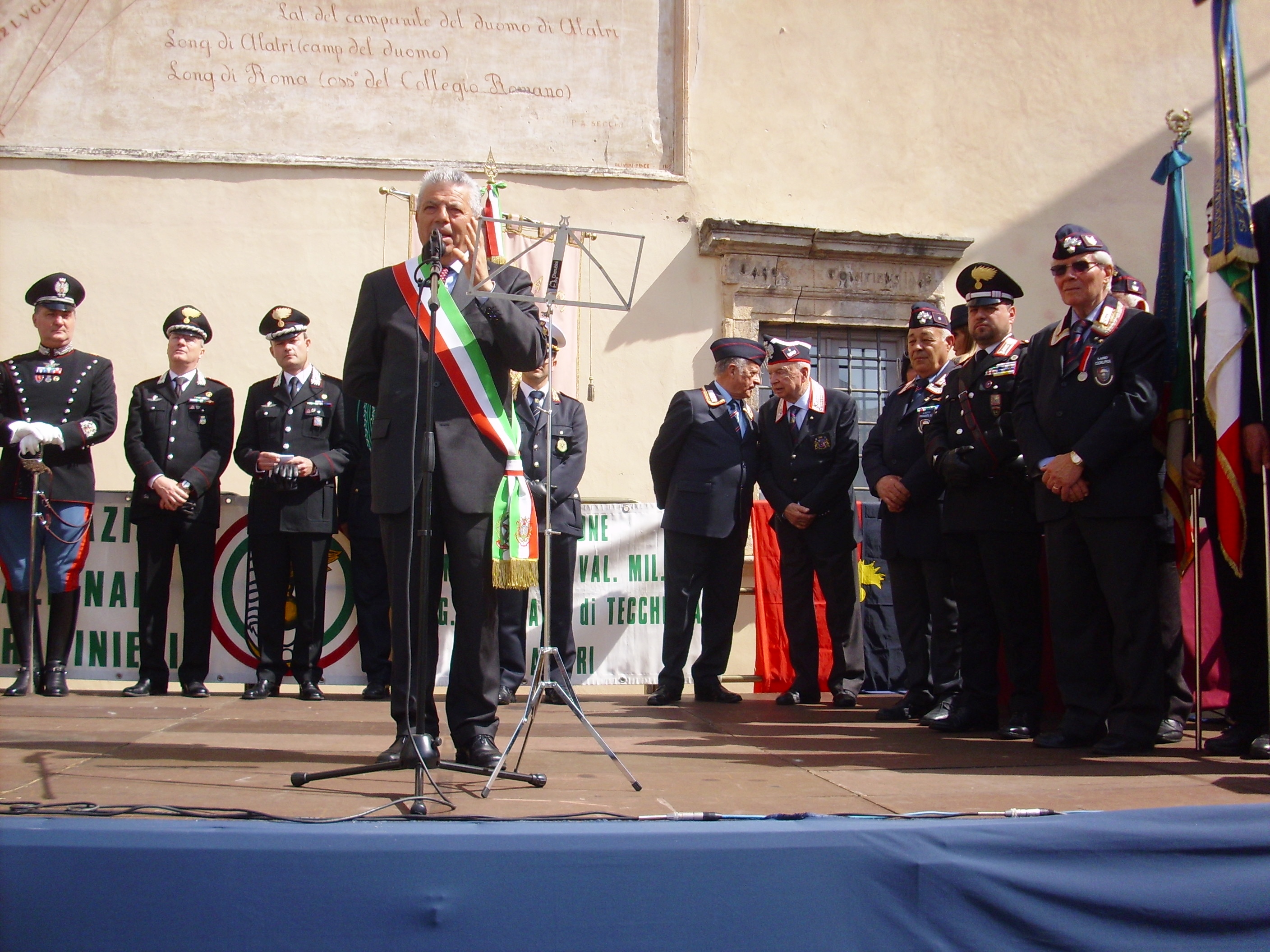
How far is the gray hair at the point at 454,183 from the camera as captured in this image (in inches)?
133

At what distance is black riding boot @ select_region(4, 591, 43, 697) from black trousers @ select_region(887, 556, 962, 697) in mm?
4465

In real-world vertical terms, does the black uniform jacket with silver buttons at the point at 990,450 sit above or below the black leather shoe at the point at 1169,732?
above

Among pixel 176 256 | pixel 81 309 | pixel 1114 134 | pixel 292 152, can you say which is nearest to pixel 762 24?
pixel 1114 134

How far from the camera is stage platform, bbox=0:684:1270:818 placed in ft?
9.67

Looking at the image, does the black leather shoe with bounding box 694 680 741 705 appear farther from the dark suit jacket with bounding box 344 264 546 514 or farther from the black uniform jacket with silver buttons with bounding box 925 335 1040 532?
the dark suit jacket with bounding box 344 264 546 514

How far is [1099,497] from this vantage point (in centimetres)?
407

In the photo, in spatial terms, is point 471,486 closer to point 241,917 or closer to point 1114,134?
point 241,917

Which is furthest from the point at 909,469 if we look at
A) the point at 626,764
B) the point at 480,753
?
the point at 480,753

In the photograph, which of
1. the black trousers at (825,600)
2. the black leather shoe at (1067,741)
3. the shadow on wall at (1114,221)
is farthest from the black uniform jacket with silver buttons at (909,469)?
the shadow on wall at (1114,221)

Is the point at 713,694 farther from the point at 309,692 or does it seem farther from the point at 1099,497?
the point at 1099,497

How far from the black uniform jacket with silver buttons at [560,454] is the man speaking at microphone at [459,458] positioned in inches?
89.3

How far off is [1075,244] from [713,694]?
305 cm

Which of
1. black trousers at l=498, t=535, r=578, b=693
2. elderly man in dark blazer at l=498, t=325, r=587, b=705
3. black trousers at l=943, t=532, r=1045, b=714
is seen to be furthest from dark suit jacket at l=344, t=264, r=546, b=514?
black trousers at l=498, t=535, r=578, b=693

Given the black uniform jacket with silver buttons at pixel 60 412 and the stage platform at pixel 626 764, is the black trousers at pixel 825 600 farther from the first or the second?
the black uniform jacket with silver buttons at pixel 60 412
